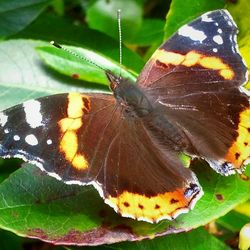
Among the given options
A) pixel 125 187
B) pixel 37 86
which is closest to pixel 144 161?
pixel 125 187

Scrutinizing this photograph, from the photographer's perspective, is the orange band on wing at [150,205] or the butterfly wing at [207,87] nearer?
the orange band on wing at [150,205]

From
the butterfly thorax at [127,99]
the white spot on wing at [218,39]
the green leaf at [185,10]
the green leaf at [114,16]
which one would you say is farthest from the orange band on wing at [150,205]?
the green leaf at [114,16]

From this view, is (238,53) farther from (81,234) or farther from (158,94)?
(81,234)

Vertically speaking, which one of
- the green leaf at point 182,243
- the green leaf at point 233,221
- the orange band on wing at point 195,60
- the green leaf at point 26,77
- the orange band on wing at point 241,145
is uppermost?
the orange band on wing at point 195,60

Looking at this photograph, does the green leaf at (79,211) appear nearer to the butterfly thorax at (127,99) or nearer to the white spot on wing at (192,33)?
the butterfly thorax at (127,99)

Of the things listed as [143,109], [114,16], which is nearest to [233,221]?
[143,109]

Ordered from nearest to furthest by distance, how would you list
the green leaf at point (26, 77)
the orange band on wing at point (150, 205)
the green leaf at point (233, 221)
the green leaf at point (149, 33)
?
the orange band on wing at point (150, 205)
the green leaf at point (233, 221)
the green leaf at point (26, 77)
the green leaf at point (149, 33)
